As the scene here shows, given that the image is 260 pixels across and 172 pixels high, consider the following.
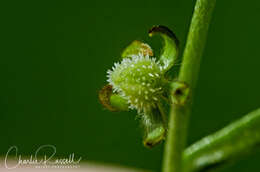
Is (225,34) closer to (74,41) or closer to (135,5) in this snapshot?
(135,5)

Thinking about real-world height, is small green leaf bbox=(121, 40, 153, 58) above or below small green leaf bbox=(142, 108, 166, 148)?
above

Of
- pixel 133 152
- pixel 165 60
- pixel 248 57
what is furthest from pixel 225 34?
pixel 165 60

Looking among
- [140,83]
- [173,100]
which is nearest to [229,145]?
[173,100]

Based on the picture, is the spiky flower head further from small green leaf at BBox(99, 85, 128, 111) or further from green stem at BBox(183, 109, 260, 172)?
green stem at BBox(183, 109, 260, 172)

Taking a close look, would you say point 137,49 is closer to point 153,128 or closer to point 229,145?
point 153,128

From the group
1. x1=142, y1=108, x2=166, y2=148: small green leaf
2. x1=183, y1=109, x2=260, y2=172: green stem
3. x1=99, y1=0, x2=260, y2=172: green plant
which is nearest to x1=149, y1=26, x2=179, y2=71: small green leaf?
x1=99, y1=0, x2=260, y2=172: green plant

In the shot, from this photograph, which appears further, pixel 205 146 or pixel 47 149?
pixel 47 149

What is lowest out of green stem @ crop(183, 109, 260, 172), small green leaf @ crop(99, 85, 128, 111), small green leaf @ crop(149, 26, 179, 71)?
green stem @ crop(183, 109, 260, 172)
